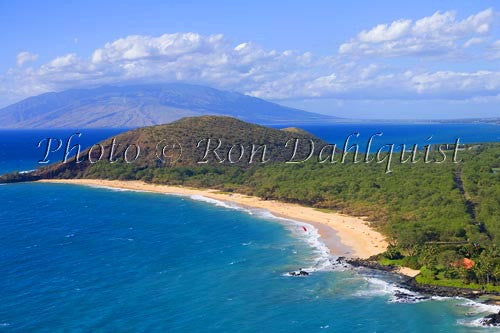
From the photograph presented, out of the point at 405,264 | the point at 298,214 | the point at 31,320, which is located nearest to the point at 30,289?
the point at 31,320

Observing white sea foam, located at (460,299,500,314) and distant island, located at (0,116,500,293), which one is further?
distant island, located at (0,116,500,293)

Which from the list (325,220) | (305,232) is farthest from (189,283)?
(325,220)

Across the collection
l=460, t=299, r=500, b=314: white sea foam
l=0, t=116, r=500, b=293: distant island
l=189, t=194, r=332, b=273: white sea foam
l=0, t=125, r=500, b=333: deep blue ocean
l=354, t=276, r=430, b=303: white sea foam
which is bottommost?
l=0, t=125, r=500, b=333: deep blue ocean

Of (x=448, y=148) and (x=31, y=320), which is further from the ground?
(x=448, y=148)

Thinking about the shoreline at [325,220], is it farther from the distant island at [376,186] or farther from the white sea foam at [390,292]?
the white sea foam at [390,292]

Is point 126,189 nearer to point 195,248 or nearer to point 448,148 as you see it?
point 195,248

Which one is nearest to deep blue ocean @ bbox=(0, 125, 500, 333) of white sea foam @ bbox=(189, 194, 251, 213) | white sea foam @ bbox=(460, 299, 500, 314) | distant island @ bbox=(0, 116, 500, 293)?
white sea foam @ bbox=(460, 299, 500, 314)

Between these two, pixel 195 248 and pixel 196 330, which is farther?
pixel 195 248

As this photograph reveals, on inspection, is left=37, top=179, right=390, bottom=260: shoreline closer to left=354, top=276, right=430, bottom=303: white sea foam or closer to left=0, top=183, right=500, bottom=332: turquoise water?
left=0, top=183, right=500, bottom=332: turquoise water
